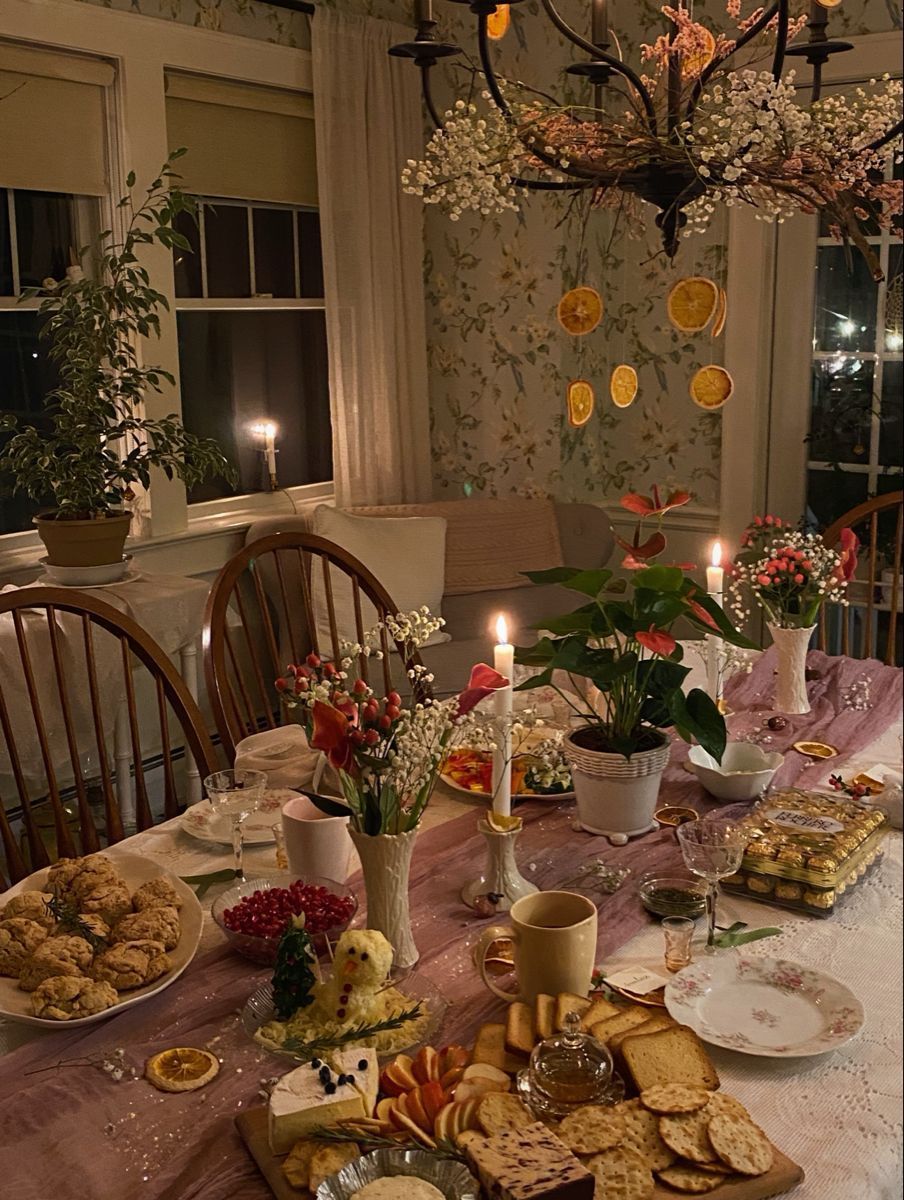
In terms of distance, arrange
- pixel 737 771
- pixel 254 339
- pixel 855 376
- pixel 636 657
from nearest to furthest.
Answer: pixel 636 657 < pixel 737 771 < pixel 855 376 < pixel 254 339

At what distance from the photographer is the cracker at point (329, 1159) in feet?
3.40

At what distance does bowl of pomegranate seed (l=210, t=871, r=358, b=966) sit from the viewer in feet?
4.60

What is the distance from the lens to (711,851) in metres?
1.42

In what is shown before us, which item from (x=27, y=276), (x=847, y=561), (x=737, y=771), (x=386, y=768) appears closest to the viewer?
(x=386, y=768)

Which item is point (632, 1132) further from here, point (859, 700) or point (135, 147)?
point (135, 147)

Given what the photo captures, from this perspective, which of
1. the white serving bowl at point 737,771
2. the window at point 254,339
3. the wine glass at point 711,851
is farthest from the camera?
the window at point 254,339

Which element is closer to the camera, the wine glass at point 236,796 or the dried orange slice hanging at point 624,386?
the wine glass at point 236,796

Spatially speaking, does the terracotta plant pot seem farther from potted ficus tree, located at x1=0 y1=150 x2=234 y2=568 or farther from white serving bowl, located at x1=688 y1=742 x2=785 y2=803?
white serving bowl, located at x1=688 y1=742 x2=785 y2=803

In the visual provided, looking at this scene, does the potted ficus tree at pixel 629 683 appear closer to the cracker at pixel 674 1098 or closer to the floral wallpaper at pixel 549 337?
the cracker at pixel 674 1098

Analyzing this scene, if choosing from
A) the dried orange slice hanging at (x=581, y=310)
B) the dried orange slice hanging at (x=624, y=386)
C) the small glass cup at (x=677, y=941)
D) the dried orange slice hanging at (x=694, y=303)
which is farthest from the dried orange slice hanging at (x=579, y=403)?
the small glass cup at (x=677, y=941)

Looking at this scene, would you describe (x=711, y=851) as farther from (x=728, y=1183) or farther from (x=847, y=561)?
(x=847, y=561)

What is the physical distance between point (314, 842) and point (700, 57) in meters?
1.16

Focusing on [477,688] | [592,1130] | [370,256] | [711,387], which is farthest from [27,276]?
[592,1130]

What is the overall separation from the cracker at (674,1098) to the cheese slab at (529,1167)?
10 centimetres
